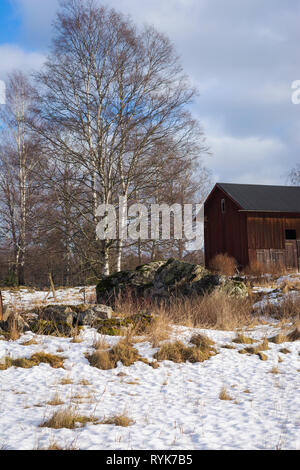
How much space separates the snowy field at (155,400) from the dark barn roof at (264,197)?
14825 mm

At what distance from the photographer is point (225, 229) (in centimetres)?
2247

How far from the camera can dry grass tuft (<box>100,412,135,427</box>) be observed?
3801 millimetres

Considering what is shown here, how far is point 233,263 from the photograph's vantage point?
1983 cm

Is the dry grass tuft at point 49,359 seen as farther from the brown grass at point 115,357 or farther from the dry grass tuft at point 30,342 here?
the dry grass tuft at point 30,342

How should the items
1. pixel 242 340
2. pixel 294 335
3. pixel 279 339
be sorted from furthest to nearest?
1. pixel 294 335
2. pixel 279 339
3. pixel 242 340

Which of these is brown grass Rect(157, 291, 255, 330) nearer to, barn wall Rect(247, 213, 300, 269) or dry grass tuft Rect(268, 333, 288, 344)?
dry grass tuft Rect(268, 333, 288, 344)

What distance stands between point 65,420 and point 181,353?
2.95m

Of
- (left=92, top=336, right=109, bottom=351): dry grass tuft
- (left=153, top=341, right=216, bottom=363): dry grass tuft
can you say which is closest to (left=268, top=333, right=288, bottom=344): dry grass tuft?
(left=153, top=341, right=216, bottom=363): dry grass tuft

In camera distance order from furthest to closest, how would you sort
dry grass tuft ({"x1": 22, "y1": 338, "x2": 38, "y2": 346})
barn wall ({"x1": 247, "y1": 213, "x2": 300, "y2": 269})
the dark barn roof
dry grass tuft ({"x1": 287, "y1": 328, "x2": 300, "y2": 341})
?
1. the dark barn roof
2. barn wall ({"x1": 247, "y1": 213, "x2": 300, "y2": 269})
3. dry grass tuft ({"x1": 287, "y1": 328, "x2": 300, "y2": 341})
4. dry grass tuft ({"x1": 22, "y1": 338, "x2": 38, "y2": 346})

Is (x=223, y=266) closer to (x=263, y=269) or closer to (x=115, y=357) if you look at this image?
(x=263, y=269)

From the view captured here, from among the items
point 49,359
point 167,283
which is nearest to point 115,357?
point 49,359

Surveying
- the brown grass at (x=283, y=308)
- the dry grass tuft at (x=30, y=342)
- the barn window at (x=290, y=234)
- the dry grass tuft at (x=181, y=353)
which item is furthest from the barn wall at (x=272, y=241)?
the dry grass tuft at (x=30, y=342)

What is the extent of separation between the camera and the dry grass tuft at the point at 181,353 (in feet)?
20.3

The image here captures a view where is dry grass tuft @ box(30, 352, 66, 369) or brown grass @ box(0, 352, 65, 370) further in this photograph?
dry grass tuft @ box(30, 352, 66, 369)
